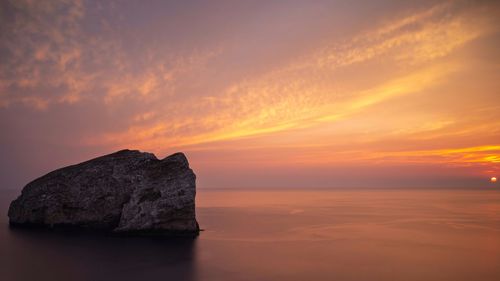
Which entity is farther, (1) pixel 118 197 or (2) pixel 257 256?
(1) pixel 118 197

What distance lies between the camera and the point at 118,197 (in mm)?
27484

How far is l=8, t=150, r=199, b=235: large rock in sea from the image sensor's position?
25656mm

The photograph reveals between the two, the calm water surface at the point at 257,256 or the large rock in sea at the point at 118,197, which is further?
the large rock in sea at the point at 118,197

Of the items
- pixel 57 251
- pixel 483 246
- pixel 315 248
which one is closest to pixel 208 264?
pixel 315 248

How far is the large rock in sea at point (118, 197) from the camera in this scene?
84.2 ft

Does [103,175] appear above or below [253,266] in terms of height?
above

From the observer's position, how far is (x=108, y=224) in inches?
1097

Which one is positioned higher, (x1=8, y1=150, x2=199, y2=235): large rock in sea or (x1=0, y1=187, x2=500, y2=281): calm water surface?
(x1=8, y1=150, x2=199, y2=235): large rock in sea

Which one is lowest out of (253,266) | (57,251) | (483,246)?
(483,246)

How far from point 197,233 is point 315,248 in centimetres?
983

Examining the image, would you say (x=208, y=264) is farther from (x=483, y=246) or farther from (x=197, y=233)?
(x=483, y=246)

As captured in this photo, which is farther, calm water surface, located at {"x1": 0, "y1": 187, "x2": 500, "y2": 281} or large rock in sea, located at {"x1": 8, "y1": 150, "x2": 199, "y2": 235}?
large rock in sea, located at {"x1": 8, "y1": 150, "x2": 199, "y2": 235}

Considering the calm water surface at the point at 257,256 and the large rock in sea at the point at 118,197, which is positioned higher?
the large rock in sea at the point at 118,197

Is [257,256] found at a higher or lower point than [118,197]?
lower
